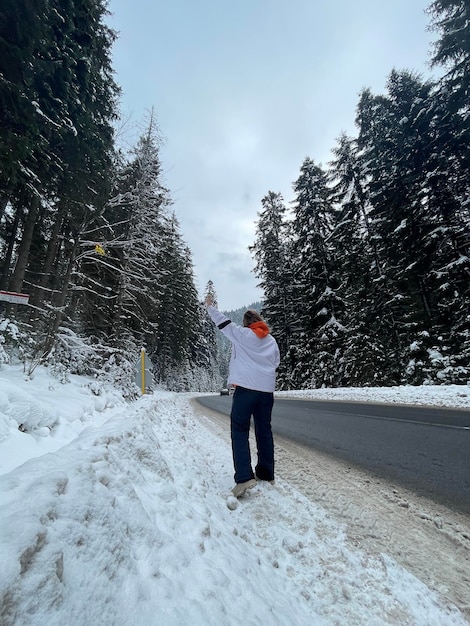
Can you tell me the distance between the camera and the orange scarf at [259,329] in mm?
3457

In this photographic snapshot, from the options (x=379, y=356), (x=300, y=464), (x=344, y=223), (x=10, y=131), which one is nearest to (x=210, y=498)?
(x=300, y=464)

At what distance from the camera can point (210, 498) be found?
2957 millimetres

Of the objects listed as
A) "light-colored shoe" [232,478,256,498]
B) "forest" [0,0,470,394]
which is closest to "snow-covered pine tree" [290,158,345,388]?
"forest" [0,0,470,394]

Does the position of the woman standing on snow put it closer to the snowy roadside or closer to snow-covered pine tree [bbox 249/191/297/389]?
the snowy roadside

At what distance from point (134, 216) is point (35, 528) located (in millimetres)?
13254

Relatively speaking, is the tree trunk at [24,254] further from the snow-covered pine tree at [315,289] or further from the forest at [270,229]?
the snow-covered pine tree at [315,289]

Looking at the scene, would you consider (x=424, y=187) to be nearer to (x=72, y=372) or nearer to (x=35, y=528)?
(x=72, y=372)

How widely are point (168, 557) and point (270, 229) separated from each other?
27869mm

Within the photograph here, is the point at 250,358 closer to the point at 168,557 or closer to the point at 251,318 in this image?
the point at 251,318

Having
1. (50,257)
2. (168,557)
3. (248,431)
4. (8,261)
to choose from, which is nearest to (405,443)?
(248,431)

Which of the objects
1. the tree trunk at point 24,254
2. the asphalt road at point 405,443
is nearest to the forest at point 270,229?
the tree trunk at point 24,254

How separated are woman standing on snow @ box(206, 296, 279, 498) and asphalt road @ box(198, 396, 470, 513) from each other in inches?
Answer: 60.3

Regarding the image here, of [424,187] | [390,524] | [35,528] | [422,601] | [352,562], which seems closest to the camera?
[35,528]

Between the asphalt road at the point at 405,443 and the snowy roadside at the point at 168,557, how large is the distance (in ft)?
4.33
